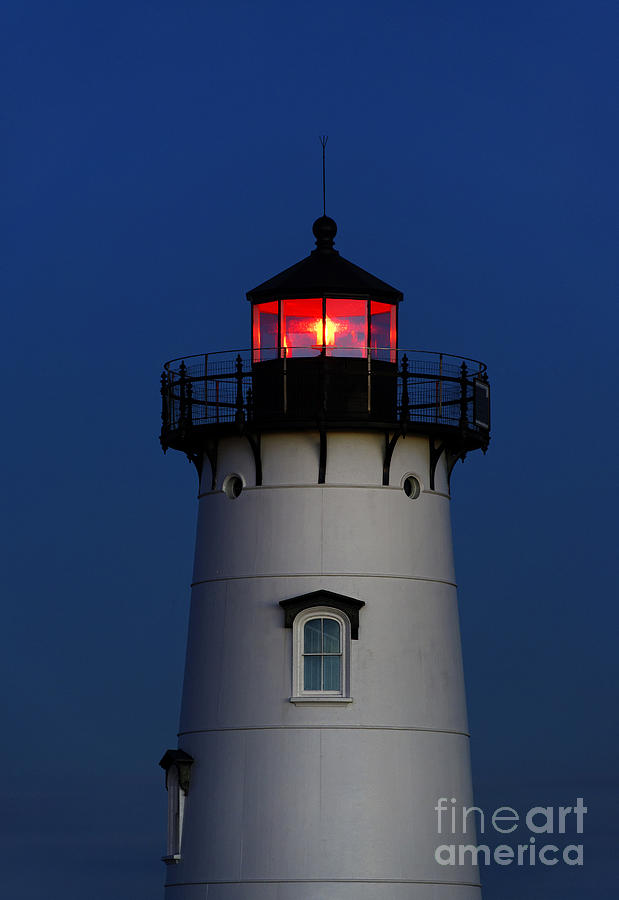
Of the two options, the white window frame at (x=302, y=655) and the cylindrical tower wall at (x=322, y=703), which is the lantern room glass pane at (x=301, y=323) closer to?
the cylindrical tower wall at (x=322, y=703)

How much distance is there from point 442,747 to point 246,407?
648 centimetres

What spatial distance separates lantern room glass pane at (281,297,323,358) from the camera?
34.4m

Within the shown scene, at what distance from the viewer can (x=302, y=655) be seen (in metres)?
33.6

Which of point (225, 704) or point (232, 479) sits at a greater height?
point (232, 479)

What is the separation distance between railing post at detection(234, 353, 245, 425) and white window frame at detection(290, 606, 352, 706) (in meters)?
3.30

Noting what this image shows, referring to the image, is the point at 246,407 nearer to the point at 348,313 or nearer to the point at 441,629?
the point at 348,313

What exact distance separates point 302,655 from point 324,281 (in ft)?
20.3

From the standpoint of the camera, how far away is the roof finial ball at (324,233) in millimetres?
35812

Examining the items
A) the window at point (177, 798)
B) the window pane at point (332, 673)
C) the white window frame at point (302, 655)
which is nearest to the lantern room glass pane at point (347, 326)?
the white window frame at point (302, 655)

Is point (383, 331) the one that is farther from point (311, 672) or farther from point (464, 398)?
point (311, 672)

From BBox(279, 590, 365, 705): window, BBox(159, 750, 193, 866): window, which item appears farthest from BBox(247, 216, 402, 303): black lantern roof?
BBox(159, 750, 193, 866): window

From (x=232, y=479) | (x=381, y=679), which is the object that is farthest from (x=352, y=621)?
(x=232, y=479)

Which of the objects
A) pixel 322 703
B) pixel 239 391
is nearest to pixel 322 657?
pixel 322 703

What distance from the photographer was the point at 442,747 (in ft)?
112
